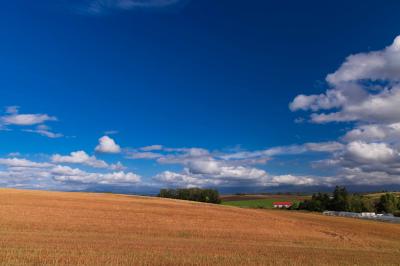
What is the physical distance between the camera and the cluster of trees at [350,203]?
370ft

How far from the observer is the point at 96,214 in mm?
44406

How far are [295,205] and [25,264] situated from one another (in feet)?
418

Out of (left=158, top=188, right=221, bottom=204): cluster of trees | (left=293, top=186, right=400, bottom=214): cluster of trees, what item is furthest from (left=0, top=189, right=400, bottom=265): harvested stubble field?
(left=158, top=188, right=221, bottom=204): cluster of trees

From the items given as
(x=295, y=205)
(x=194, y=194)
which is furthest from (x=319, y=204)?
(x=194, y=194)

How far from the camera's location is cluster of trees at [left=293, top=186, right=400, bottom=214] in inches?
4439

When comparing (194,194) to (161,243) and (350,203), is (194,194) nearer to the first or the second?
(350,203)

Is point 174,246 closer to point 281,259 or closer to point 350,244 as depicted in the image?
point 281,259

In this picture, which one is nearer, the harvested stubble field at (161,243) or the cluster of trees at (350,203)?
the harvested stubble field at (161,243)

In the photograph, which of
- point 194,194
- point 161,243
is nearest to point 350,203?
point 194,194

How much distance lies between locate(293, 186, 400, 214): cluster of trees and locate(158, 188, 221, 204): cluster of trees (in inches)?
1421

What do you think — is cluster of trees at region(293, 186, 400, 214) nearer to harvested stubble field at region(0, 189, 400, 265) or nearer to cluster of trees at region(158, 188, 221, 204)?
cluster of trees at region(158, 188, 221, 204)

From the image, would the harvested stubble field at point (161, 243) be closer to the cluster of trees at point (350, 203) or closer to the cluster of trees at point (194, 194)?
the cluster of trees at point (350, 203)

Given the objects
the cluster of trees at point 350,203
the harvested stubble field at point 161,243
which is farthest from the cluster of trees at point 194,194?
the harvested stubble field at point 161,243

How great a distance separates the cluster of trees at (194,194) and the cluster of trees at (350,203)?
36104mm
